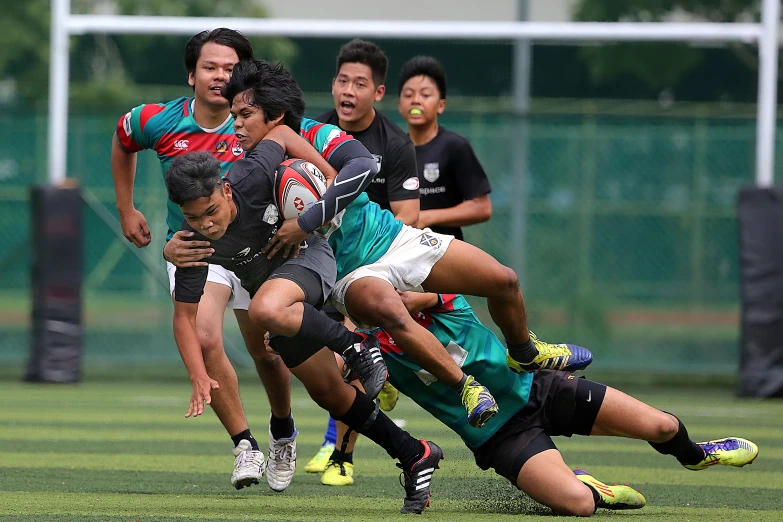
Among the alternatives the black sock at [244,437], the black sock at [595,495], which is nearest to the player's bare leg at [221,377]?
the black sock at [244,437]

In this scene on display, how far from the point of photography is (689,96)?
61.6ft

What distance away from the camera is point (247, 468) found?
6199mm

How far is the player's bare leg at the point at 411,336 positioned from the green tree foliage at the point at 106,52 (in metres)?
11.4

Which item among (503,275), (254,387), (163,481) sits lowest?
(254,387)

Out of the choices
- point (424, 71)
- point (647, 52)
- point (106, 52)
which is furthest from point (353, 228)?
point (106, 52)

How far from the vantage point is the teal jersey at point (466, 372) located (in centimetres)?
586

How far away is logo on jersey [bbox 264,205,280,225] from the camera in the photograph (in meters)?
5.63

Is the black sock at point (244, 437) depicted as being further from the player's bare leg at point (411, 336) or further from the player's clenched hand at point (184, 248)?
the player's clenched hand at point (184, 248)

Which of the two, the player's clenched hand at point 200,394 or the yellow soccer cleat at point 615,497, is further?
the yellow soccer cleat at point 615,497

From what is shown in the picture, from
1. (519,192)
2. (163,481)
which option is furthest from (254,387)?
(163,481)

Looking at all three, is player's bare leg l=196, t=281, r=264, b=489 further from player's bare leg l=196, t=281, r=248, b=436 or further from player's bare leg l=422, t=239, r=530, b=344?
player's bare leg l=422, t=239, r=530, b=344

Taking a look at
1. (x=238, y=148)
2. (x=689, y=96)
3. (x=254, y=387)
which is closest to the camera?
(x=238, y=148)

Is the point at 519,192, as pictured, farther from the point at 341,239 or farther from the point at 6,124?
the point at 341,239

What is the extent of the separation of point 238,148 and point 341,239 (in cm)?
105
